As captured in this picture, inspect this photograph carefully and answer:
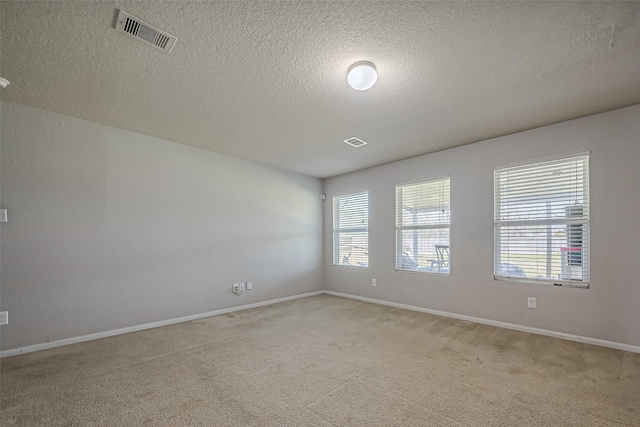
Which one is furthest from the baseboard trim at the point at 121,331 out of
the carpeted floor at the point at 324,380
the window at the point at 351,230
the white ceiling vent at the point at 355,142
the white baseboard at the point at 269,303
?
the white ceiling vent at the point at 355,142

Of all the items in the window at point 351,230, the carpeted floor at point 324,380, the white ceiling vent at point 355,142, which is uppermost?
the white ceiling vent at point 355,142

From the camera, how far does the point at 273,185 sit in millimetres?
5125

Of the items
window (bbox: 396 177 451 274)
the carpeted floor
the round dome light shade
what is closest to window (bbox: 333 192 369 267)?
window (bbox: 396 177 451 274)

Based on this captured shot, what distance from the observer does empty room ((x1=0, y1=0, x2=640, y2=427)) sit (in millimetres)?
1849

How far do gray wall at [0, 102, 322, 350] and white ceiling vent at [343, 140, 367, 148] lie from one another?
5.80 feet

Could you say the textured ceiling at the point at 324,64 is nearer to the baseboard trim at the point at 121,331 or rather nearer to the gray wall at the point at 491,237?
the gray wall at the point at 491,237

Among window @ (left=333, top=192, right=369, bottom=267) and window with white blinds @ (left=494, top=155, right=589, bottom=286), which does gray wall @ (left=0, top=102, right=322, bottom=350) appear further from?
window with white blinds @ (left=494, top=155, right=589, bottom=286)

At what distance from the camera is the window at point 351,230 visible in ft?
17.4

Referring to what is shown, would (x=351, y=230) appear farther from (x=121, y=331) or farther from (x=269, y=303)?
(x=121, y=331)

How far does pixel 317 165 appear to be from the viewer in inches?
199

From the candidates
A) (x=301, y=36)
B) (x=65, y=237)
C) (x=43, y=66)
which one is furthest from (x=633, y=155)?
(x=65, y=237)

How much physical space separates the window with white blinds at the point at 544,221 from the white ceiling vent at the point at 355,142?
1837 millimetres

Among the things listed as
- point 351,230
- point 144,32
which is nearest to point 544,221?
point 351,230

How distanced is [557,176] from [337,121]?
2.65 m
